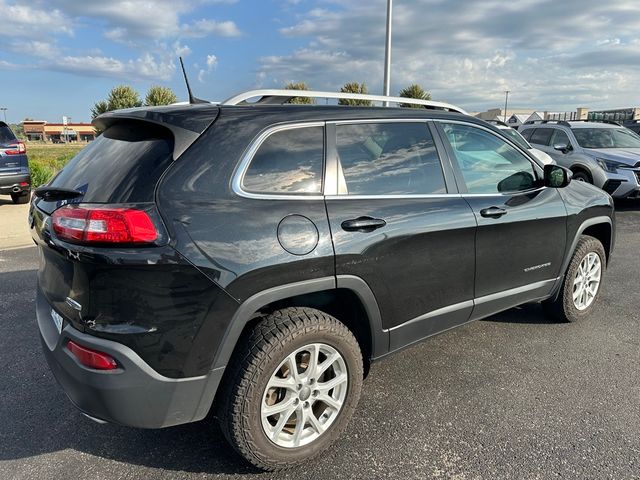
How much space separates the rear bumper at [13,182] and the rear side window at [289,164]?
8.98 meters

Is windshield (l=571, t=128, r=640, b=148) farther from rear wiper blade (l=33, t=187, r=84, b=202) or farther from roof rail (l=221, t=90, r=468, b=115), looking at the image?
rear wiper blade (l=33, t=187, r=84, b=202)

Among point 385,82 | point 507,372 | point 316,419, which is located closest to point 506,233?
point 507,372

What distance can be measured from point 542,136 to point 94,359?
1190cm

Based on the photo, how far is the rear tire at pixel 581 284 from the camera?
4.00m

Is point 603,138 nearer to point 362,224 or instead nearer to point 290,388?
point 362,224

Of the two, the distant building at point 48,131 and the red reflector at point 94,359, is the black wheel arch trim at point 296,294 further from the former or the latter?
the distant building at point 48,131

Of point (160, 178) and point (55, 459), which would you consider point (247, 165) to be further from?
point (55, 459)

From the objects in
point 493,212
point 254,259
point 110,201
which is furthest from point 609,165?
point 110,201

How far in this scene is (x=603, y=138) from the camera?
10.8 m

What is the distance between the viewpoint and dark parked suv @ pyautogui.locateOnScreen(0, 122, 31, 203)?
30.3ft

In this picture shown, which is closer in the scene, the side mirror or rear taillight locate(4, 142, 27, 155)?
the side mirror

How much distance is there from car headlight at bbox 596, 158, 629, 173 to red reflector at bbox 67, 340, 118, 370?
10.4 meters

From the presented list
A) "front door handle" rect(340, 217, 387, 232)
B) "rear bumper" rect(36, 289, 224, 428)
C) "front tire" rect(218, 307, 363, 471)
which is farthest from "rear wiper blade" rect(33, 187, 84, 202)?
"front door handle" rect(340, 217, 387, 232)

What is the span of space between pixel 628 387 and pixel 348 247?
7.24ft
